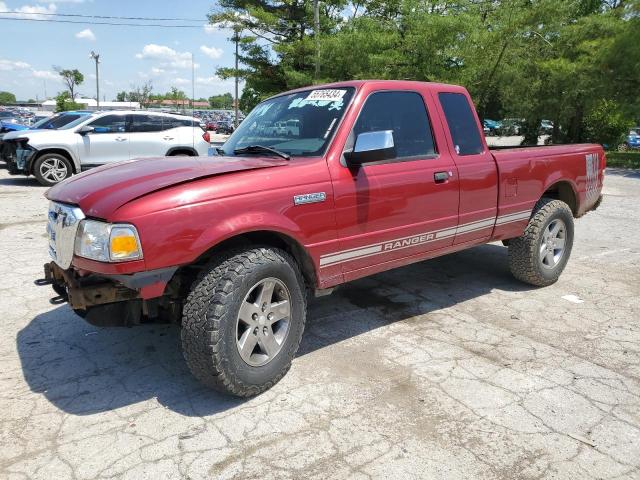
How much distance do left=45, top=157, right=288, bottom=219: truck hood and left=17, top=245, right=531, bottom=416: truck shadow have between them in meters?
1.17

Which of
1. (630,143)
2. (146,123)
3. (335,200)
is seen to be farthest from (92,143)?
(630,143)

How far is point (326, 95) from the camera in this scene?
3912 millimetres

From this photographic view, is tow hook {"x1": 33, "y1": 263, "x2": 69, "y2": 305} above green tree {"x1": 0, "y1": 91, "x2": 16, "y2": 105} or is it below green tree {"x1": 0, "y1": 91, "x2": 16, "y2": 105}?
below

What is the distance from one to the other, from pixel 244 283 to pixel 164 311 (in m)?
0.70

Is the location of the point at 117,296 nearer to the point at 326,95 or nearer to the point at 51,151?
the point at 326,95

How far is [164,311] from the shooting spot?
3322 millimetres

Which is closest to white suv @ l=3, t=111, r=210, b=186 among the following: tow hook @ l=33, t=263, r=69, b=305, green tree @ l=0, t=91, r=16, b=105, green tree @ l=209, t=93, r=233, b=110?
tow hook @ l=33, t=263, r=69, b=305

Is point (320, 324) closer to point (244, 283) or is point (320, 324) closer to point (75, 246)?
point (244, 283)

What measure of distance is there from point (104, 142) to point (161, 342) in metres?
9.26

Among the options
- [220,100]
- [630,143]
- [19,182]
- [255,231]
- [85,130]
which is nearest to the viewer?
[255,231]

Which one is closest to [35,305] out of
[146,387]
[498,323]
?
[146,387]

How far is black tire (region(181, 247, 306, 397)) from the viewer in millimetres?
2869

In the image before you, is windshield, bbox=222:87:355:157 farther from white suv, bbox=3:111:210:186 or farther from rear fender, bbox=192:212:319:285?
white suv, bbox=3:111:210:186

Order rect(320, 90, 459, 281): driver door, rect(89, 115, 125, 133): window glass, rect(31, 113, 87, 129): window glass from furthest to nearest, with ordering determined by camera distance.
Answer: rect(31, 113, 87, 129): window glass, rect(89, 115, 125, 133): window glass, rect(320, 90, 459, 281): driver door
